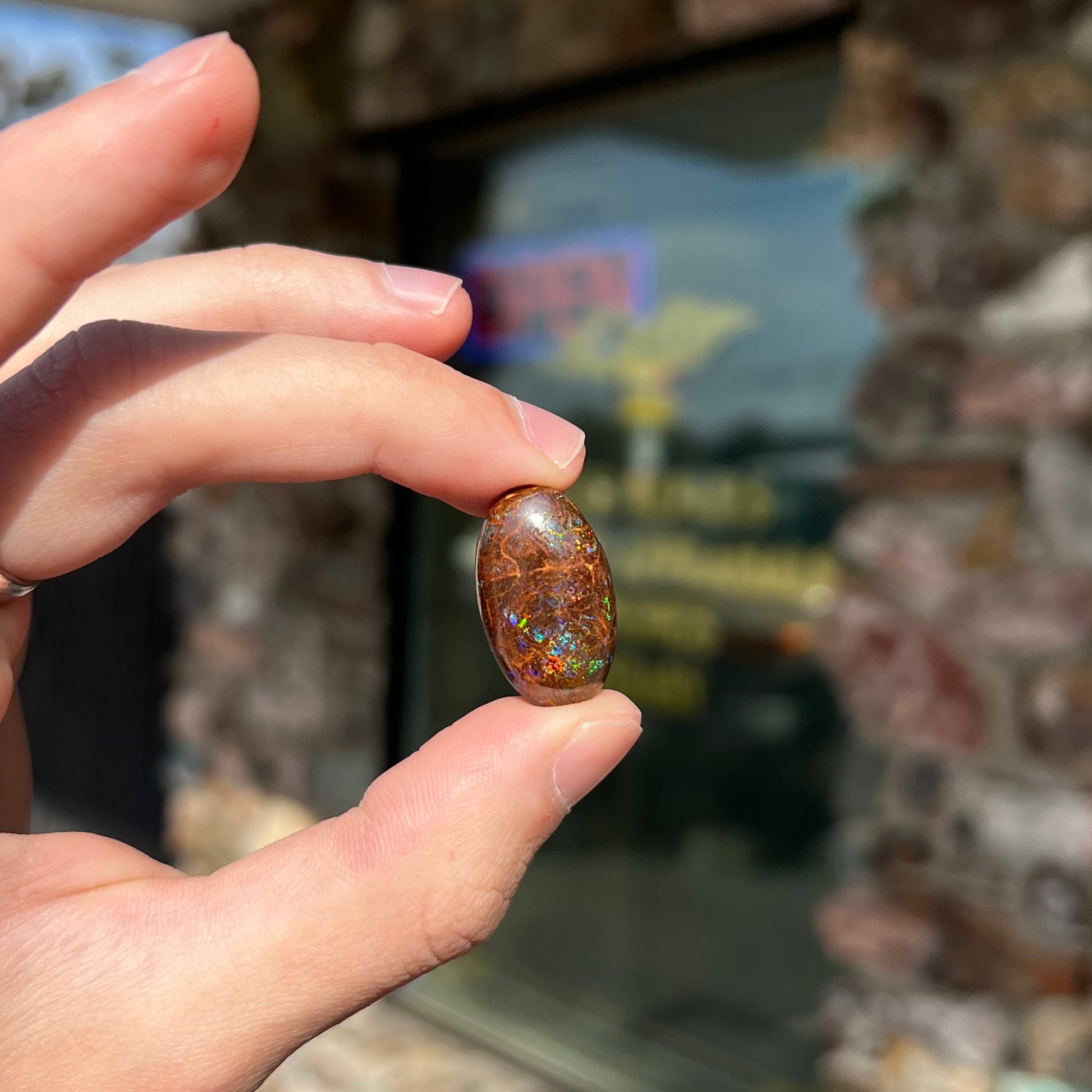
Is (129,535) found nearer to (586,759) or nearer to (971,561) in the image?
(586,759)

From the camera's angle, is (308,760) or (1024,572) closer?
(1024,572)

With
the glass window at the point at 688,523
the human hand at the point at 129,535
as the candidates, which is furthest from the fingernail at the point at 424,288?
the glass window at the point at 688,523

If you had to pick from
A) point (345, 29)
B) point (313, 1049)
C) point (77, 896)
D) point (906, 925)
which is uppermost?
point (345, 29)

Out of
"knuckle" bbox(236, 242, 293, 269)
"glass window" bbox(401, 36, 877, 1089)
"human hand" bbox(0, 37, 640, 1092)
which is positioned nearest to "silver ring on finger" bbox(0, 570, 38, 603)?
"human hand" bbox(0, 37, 640, 1092)

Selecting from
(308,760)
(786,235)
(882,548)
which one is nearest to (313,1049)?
(308,760)

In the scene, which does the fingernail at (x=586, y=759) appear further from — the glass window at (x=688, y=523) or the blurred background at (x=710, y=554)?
the glass window at (x=688, y=523)

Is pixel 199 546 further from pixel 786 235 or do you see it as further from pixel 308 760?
pixel 786 235
